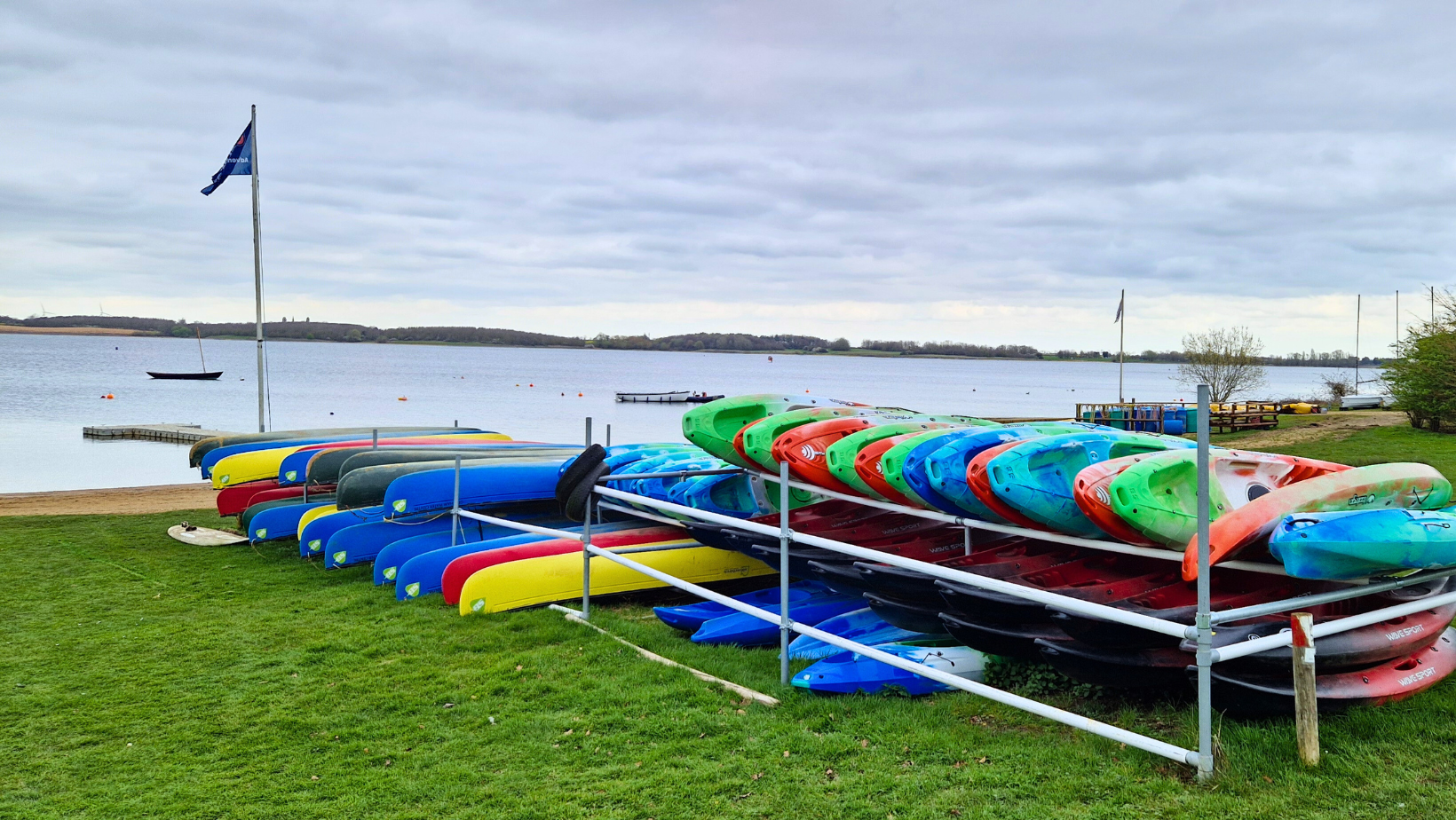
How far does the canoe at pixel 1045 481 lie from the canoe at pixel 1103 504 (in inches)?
4.6

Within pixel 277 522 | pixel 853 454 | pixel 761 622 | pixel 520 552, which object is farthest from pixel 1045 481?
pixel 277 522

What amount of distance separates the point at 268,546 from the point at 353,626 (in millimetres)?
4464

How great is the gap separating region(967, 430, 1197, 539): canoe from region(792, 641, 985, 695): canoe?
94cm

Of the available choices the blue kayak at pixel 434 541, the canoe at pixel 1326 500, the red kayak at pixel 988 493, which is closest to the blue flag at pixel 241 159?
the blue kayak at pixel 434 541

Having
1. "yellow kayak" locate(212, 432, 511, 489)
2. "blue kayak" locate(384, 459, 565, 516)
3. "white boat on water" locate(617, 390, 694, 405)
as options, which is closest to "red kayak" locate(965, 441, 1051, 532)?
"blue kayak" locate(384, 459, 565, 516)

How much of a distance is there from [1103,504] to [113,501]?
15.3 metres

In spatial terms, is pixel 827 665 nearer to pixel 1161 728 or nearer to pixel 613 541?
pixel 1161 728

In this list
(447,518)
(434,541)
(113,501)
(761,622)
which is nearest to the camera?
(761,622)

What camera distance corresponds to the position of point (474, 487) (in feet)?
31.2

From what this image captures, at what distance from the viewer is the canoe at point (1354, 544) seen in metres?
4.39

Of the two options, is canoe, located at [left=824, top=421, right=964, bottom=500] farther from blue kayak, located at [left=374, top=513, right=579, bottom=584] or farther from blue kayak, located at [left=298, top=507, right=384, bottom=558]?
blue kayak, located at [left=298, top=507, right=384, bottom=558]

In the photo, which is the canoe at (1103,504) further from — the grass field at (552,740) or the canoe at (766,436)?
the canoe at (766,436)

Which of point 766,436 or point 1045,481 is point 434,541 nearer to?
point 766,436

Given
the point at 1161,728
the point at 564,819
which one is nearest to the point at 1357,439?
the point at 1161,728
